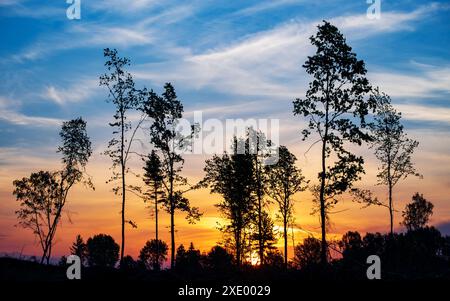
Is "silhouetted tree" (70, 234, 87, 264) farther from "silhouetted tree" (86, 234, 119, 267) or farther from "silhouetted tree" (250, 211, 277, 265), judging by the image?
"silhouetted tree" (250, 211, 277, 265)

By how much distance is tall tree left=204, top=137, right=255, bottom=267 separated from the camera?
4906 cm

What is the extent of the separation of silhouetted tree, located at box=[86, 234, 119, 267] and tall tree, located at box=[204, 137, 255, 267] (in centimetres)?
9124

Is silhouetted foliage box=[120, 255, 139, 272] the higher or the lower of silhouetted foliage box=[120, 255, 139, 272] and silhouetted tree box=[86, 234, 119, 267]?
the higher

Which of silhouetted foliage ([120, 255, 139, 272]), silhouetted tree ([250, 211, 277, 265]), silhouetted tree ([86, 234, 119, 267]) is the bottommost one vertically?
silhouetted tree ([86, 234, 119, 267])

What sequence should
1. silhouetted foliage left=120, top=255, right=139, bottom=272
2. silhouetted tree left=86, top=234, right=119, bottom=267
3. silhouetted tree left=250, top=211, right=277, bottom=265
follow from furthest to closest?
silhouetted tree left=86, top=234, right=119, bottom=267
silhouetted tree left=250, top=211, right=277, bottom=265
silhouetted foliage left=120, top=255, right=139, bottom=272

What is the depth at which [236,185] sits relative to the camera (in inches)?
1953

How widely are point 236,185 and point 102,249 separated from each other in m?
94.9

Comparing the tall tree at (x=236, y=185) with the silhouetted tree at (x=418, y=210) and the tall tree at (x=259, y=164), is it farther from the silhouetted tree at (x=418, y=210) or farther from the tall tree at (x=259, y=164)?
the silhouetted tree at (x=418, y=210)

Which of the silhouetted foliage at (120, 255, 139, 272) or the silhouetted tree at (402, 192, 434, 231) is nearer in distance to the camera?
the silhouetted foliage at (120, 255, 139, 272)

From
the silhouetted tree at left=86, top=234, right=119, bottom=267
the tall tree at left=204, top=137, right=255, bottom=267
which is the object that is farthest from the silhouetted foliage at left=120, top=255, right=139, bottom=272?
the silhouetted tree at left=86, top=234, right=119, bottom=267

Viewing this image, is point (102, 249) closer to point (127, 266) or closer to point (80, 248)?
point (80, 248)

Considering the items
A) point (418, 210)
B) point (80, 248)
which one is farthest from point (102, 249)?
point (418, 210)
